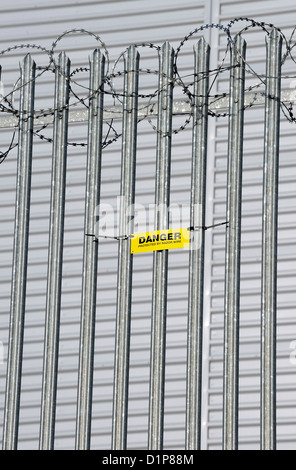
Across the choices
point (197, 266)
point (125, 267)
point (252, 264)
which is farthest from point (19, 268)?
point (252, 264)

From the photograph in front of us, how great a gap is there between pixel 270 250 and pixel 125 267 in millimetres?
1100

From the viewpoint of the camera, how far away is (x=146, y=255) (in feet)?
45.8

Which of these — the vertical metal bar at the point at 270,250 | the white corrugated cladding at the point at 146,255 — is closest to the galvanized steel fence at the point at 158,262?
the vertical metal bar at the point at 270,250

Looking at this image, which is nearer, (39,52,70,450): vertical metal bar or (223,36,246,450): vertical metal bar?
(223,36,246,450): vertical metal bar

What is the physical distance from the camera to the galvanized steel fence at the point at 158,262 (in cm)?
973

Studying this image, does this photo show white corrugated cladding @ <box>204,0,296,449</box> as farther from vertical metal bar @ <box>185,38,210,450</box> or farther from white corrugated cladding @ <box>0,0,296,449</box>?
vertical metal bar @ <box>185,38,210,450</box>

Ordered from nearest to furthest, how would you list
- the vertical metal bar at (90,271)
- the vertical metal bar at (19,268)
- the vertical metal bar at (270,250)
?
the vertical metal bar at (270,250), the vertical metal bar at (90,271), the vertical metal bar at (19,268)

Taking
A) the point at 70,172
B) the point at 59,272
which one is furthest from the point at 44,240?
the point at 59,272

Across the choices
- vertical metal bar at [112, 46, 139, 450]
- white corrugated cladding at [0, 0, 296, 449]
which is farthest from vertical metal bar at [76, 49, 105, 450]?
white corrugated cladding at [0, 0, 296, 449]

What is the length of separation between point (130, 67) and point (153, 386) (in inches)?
94.8

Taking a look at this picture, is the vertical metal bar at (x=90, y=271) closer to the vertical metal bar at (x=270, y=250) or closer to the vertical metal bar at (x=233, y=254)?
the vertical metal bar at (x=233, y=254)

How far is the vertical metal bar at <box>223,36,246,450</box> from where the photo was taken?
966cm

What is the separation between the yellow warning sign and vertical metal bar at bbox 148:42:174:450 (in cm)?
6

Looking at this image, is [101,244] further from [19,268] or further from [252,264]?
[19,268]
